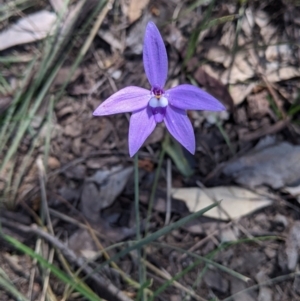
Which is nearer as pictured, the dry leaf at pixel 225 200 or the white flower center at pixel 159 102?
the white flower center at pixel 159 102

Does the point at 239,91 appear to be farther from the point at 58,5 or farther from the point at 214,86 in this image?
the point at 58,5

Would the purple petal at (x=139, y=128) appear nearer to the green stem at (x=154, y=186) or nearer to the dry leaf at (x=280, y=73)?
the green stem at (x=154, y=186)

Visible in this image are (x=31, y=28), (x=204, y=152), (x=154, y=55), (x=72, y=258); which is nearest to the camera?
(x=154, y=55)

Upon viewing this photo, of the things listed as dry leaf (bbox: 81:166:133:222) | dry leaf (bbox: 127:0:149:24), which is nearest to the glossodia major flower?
dry leaf (bbox: 81:166:133:222)

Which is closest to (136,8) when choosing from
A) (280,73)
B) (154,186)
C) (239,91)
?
(239,91)

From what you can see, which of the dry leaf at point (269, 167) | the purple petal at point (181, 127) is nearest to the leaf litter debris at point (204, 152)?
the dry leaf at point (269, 167)

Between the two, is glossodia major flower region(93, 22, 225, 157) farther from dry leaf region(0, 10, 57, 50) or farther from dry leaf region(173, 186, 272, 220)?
dry leaf region(0, 10, 57, 50)

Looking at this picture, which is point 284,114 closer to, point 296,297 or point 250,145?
point 250,145
